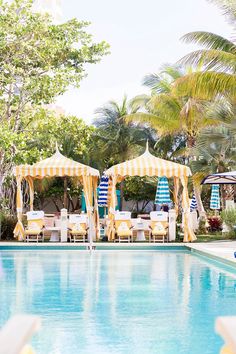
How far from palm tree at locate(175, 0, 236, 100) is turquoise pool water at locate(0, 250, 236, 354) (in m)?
4.52

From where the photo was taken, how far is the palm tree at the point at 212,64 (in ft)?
55.6

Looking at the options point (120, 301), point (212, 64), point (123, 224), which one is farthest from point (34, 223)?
point (120, 301)

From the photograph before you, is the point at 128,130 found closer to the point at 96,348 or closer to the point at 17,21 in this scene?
the point at 17,21

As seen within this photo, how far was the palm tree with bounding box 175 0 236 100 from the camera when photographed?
16.9 metres

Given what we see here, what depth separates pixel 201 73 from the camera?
56.4 ft

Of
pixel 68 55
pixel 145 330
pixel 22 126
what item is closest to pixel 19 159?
pixel 22 126

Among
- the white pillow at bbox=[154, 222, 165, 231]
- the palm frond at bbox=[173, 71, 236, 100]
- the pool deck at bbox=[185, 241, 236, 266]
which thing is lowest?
the pool deck at bbox=[185, 241, 236, 266]

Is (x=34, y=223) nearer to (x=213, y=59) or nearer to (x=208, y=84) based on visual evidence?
(x=208, y=84)

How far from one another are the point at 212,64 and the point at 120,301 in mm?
9970

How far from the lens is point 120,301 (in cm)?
898

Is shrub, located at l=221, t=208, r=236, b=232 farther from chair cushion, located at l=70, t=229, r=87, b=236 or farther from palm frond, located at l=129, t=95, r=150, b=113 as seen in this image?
palm frond, located at l=129, t=95, r=150, b=113

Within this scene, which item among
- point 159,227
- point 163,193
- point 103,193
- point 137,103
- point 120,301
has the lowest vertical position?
point 120,301

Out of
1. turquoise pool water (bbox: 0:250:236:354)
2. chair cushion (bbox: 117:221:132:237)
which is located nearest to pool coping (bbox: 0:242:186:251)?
chair cushion (bbox: 117:221:132:237)

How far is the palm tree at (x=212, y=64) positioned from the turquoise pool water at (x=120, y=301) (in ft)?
14.8
